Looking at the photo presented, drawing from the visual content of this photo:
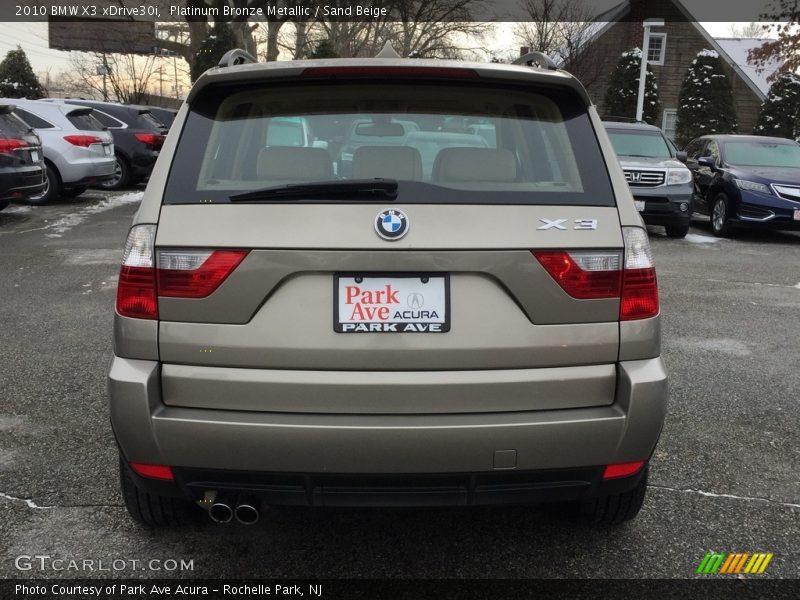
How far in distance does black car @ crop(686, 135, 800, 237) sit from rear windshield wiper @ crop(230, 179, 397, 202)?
1040cm

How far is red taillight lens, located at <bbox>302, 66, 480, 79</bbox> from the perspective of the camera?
2428 mm

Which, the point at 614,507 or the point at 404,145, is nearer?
the point at 404,145

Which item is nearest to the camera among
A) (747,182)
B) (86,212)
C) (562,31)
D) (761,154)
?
(747,182)

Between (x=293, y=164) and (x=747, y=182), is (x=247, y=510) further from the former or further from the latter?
(x=747, y=182)

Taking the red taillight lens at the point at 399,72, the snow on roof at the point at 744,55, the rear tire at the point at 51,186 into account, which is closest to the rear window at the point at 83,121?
the rear tire at the point at 51,186

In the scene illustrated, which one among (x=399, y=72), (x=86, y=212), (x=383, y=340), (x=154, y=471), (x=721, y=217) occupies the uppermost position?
(x=399, y=72)

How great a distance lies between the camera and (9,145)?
10156 mm

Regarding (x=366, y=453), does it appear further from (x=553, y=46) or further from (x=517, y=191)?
(x=553, y=46)

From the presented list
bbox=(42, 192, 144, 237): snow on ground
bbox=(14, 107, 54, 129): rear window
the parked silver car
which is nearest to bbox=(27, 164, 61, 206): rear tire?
the parked silver car

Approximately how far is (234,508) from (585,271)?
1.33 metres

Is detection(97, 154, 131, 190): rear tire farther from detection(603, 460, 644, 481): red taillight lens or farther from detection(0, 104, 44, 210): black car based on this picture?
detection(603, 460, 644, 481): red taillight lens

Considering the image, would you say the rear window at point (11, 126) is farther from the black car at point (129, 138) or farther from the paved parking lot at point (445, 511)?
the paved parking lot at point (445, 511)

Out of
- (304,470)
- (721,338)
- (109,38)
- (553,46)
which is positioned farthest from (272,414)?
(109,38)

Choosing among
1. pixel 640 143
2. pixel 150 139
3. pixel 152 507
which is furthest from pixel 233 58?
pixel 150 139
